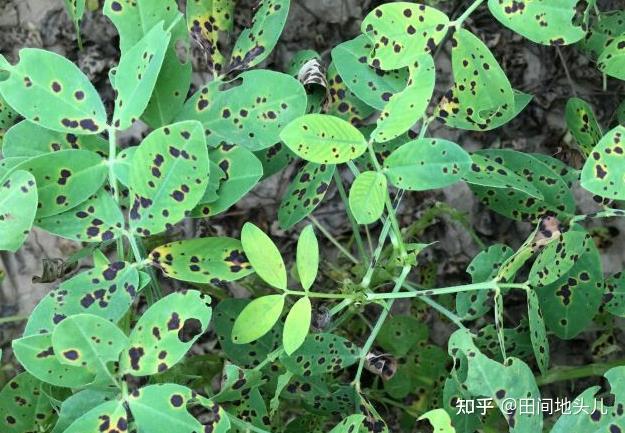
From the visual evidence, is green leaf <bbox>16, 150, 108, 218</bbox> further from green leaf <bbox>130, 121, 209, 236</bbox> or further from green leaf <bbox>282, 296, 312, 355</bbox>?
green leaf <bbox>282, 296, 312, 355</bbox>

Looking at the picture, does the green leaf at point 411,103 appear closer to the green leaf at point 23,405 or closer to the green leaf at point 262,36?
the green leaf at point 262,36

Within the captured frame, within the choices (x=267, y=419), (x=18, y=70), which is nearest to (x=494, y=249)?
(x=267, y=419)

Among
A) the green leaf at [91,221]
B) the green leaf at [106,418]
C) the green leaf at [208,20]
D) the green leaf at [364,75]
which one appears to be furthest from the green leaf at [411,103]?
the green leaf at [106,418]

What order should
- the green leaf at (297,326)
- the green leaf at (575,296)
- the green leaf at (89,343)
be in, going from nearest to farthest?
the green leaf at (89,343), the green leaf at (297,326), the green leaf at (575,296)

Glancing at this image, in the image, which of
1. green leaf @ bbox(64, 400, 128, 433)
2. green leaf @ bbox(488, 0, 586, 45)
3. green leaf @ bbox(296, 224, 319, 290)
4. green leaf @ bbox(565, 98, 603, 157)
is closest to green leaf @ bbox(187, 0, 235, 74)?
green leaf @ bbox(296, 224, 319, 290)

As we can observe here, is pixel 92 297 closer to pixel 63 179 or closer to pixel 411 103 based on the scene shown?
pixel 63 179
